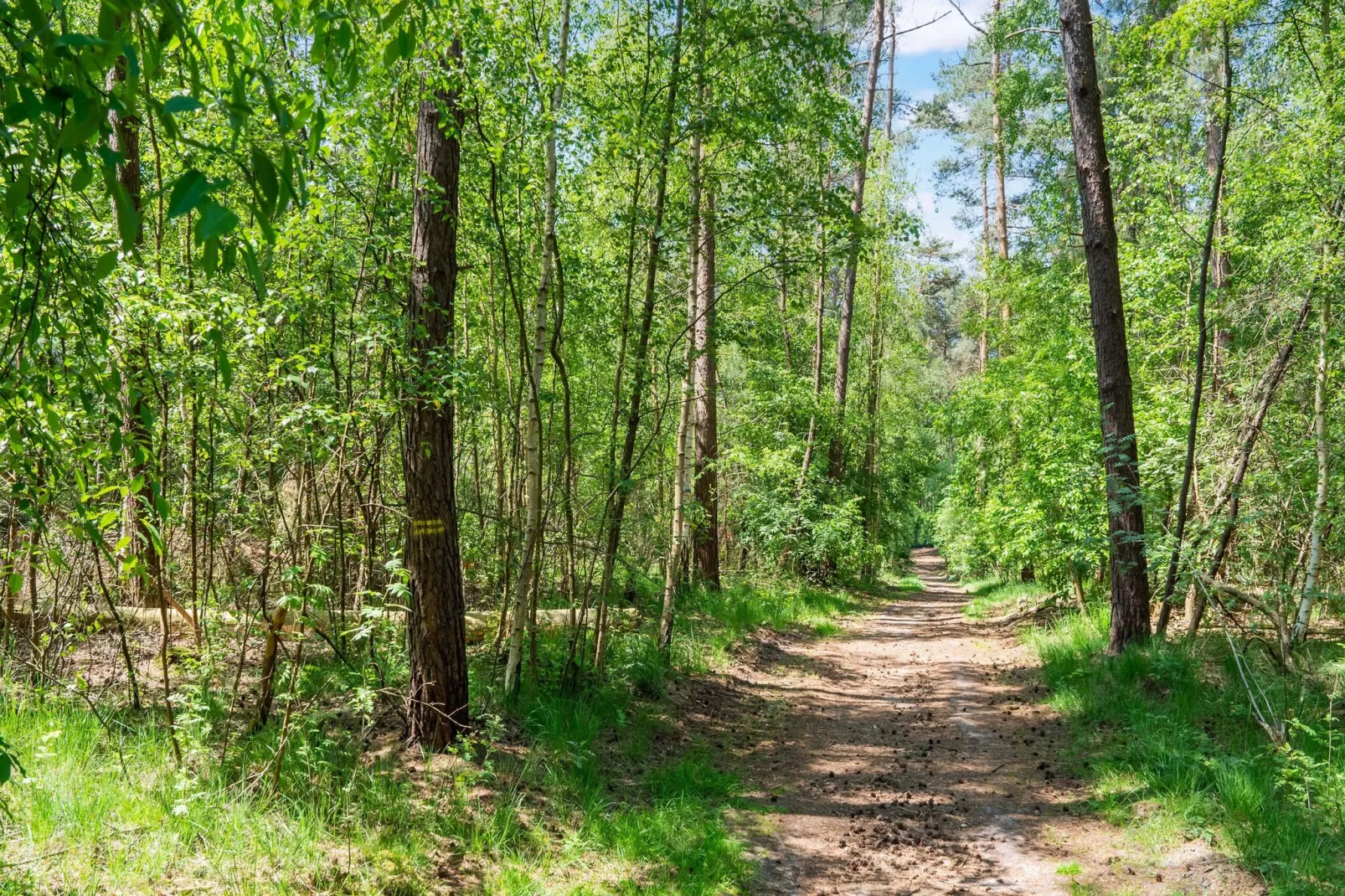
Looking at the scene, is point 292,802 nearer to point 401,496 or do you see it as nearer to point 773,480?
point 401,496

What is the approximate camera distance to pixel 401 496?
A: 670 centimetres

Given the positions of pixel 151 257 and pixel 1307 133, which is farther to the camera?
pixel 1307 133

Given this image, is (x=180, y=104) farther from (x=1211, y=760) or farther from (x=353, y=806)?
(x=1211, y=760)

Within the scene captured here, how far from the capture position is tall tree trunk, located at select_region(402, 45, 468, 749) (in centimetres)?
526

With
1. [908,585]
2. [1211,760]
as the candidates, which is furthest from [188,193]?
[908,585]

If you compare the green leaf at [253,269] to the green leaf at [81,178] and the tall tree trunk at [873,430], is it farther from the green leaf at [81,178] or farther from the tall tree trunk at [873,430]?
the tall tree trunk at [873,430]

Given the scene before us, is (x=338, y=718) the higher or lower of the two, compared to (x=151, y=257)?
lower

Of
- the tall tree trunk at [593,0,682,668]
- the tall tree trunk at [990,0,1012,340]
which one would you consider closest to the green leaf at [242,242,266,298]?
the tall tree trunk at [593,0,682,668]

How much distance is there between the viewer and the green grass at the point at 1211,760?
405 centimetres

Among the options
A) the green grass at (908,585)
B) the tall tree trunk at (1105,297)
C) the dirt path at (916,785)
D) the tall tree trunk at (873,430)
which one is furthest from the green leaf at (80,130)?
the green grass at (908,585)

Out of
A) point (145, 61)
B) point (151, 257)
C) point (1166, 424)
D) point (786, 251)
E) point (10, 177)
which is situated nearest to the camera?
point (145, 61)

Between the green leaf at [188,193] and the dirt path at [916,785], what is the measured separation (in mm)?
4589

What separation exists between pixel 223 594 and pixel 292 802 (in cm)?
398

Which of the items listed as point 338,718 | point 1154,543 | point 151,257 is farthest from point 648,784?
point 1154,543
